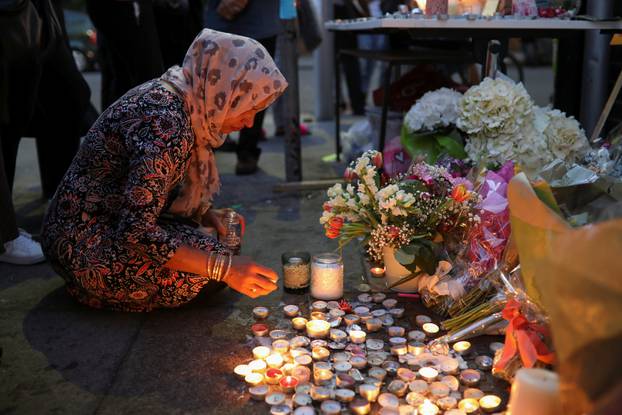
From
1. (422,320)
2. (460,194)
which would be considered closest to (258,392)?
(422,320)

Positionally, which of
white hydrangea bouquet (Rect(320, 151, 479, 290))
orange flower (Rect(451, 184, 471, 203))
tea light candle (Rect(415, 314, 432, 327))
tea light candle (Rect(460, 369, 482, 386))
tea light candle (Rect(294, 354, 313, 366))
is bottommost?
tea light candle (Rect(415, 314, 432, 327))

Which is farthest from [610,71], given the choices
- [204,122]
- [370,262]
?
[204,122]

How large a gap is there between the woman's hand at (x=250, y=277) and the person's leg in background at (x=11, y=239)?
1.22 metres

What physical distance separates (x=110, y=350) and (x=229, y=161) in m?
3.08

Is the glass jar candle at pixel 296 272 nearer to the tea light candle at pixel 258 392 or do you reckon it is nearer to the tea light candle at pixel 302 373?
the tea light candle at pixel 302 373

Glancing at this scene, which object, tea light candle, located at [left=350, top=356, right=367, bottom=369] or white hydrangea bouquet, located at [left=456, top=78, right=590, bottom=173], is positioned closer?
tea light candle, located at [left=350, top=356, right=367, bottom=369]

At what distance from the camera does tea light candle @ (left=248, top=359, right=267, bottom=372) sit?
209 centimetres

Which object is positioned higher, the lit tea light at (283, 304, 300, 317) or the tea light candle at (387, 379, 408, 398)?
the tea light candle at (387, 379, 408, 398)

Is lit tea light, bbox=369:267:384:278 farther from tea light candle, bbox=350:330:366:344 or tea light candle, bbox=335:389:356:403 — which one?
tea light candle, bbox=335:389:356:403

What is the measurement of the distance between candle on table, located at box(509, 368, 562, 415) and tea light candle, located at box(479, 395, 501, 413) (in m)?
0.27

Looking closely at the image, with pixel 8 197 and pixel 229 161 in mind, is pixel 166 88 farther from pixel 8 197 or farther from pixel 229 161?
pixel 229 161

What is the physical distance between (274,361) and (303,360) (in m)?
0.09

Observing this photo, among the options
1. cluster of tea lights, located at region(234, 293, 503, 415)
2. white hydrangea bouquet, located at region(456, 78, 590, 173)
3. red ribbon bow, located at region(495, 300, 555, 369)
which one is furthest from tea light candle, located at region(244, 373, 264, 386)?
white hydrangea bouquet, located at region(456, 78, 590, 173)

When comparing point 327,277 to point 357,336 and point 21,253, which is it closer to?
point 357,336
